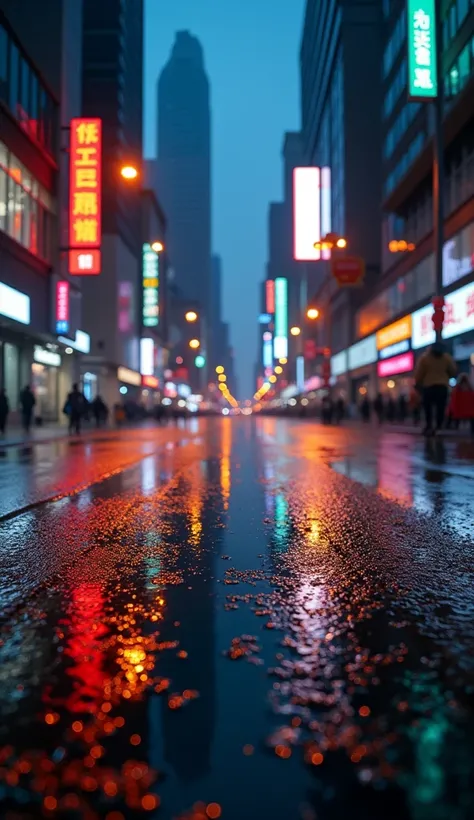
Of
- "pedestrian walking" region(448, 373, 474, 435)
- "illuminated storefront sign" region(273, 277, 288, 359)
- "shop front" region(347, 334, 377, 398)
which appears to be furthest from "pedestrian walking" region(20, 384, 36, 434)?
"illuminated storefront sign" region(273, 277, 288, 359)

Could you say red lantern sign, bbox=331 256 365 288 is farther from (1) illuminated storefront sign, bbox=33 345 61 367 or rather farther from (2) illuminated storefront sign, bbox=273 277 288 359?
(2) illuminated storefront sign, bbox=273 277 288 359

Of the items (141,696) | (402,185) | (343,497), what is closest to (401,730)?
(141,696)

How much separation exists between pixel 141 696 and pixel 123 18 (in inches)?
2806

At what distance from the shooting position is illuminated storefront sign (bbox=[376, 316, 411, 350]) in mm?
38719

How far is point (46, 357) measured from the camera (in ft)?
118

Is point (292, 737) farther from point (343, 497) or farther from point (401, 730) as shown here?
point (343, 497)

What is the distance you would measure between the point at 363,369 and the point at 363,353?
1562mm

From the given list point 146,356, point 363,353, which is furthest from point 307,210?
point 146,356

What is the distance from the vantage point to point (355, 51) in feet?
197

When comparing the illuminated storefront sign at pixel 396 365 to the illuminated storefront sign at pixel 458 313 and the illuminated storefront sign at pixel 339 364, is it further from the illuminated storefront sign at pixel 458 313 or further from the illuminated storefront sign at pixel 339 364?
the illuminated storefront sign at pixel 339 364

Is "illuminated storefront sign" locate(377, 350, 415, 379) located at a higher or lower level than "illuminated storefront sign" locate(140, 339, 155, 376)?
lower

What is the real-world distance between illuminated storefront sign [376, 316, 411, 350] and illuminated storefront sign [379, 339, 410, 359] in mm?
250

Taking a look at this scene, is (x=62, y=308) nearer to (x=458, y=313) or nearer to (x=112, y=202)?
(x=458, y=313)

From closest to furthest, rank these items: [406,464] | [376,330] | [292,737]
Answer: [292,737], [406,464], [376,330]
